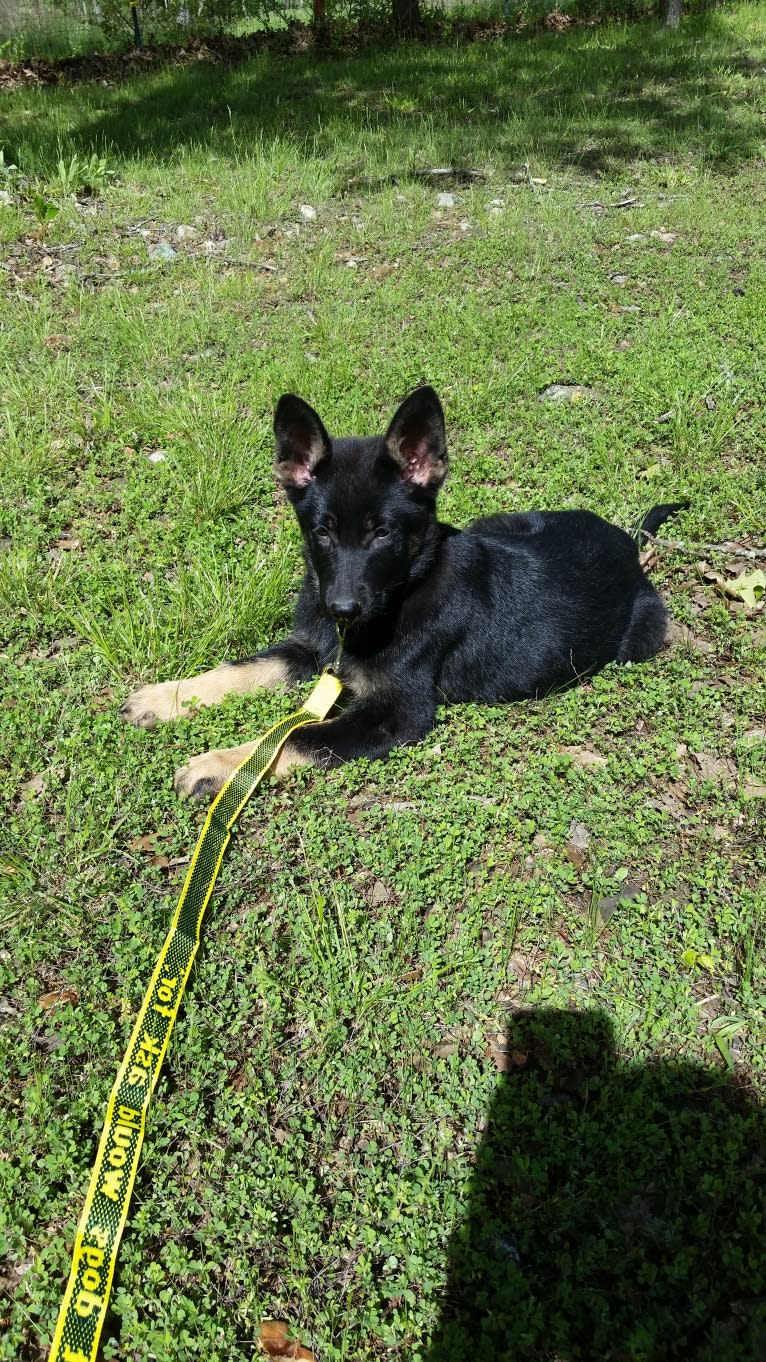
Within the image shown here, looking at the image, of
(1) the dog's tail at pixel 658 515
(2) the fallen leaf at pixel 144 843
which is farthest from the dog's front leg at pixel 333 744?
(1) the dog's tail at pixel 658 515

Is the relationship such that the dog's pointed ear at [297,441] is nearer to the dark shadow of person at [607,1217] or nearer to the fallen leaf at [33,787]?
the fallen leaf at [33,787]

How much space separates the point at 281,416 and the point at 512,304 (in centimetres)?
419

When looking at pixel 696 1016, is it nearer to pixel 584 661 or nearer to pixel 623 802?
pixel 623 802

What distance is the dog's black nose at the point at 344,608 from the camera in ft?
10.5

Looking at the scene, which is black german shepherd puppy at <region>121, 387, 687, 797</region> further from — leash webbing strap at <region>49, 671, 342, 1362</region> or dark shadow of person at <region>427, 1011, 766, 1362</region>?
dark shadow of person at <region>427, 1011, 766, 1362</region>

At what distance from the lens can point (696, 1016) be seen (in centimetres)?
251

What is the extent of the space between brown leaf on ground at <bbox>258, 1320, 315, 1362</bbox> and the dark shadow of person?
11.4 inches

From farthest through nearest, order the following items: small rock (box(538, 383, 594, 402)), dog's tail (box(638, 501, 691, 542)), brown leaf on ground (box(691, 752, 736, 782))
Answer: small rock (box(538, 383, 594, 402))
dog's tail (box(638, 501, 691, 542))
brown leaf on ground (box(691, 752, 736, 782))

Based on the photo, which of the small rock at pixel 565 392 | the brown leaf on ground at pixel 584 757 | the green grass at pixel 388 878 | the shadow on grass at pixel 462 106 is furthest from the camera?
the shadow on grass at pixel 462 106

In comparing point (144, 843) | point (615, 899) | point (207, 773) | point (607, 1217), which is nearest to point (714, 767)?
point (615, 899)

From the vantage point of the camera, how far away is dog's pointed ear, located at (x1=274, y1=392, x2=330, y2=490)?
329 centimetres

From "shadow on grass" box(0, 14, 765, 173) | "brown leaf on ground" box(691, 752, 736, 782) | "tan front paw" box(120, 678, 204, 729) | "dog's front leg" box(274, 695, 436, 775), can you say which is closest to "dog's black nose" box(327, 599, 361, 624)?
"dog's front leg" box(274, 695, 436, 775)

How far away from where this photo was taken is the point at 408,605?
11.9 feet

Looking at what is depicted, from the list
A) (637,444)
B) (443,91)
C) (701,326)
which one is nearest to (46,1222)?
(637,444)
